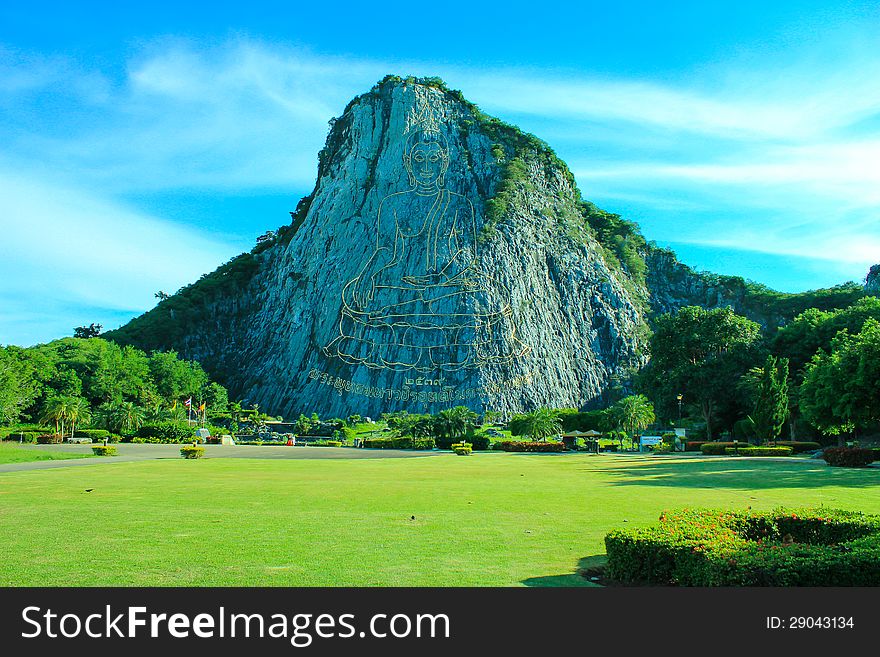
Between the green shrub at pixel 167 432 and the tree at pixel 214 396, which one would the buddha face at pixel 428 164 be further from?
the green shrub at pixel 167 432

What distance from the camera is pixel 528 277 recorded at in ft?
347

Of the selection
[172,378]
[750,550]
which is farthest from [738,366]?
[172,378]

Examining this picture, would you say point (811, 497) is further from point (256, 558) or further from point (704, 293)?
point (704, 293)

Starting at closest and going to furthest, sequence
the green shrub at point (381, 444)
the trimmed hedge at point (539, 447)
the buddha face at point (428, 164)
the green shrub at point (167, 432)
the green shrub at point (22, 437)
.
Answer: the trimmed hedge at point (539, 447) < the green shrub at point (22, 437) < the green shrub at point (381, 444) < the green shrub at point (167, 432) < the buddha face at point (428, 164)

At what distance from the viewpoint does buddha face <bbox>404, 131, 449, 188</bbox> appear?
108625 mm

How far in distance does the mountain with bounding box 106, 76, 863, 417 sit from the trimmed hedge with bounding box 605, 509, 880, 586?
82496 mm

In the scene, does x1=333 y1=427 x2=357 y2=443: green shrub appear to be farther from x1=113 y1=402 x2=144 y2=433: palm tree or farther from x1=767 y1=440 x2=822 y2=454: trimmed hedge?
x1=767 y1=440 x2=822 y2=454: trimmed hedge

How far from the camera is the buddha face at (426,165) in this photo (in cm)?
10862

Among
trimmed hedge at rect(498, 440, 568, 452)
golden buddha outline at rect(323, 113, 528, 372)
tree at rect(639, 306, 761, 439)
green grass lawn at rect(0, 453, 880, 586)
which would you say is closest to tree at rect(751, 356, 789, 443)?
trimmed hedge at rect(498, 440, 568, 452)

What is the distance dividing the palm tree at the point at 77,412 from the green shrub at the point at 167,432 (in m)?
7.13

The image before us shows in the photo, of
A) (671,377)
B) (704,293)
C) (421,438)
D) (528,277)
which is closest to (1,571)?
(421,438)

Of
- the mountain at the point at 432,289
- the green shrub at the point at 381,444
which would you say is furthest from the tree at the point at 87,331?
the green shrub at the point at 381,444

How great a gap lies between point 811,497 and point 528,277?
300 feet
